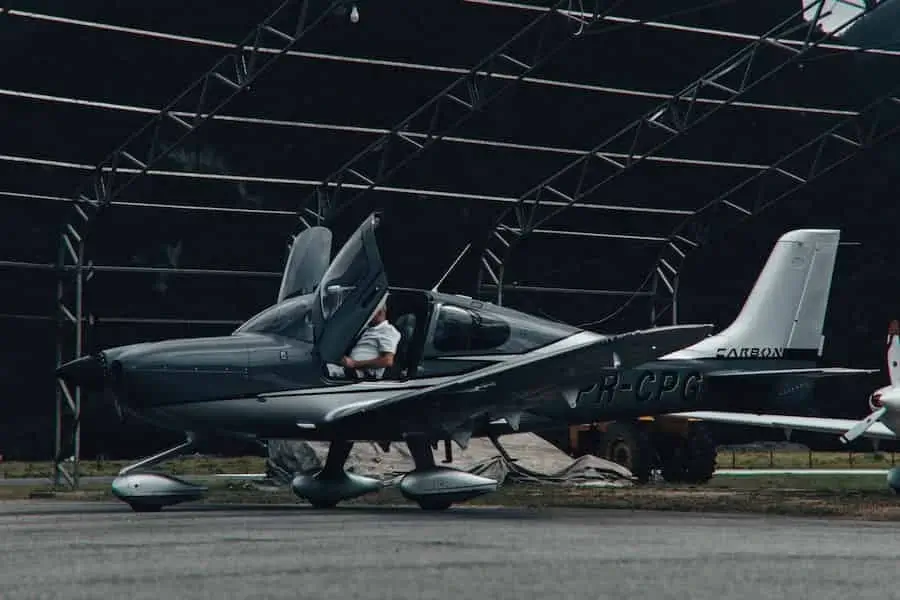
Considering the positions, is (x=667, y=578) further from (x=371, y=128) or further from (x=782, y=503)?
(x=371, y=128)

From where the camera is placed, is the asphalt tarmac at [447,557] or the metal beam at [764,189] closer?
the asphalt tarmac at [447,557]

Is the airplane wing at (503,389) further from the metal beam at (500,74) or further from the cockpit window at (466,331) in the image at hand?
the metal beam at (500,74)

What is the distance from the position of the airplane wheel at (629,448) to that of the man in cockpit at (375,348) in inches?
361

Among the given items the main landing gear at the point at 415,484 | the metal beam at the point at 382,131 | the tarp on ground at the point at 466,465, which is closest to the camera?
the main landing gear at the point at 415,484

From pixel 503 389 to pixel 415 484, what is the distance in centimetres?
122

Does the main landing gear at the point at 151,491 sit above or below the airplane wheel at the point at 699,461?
above

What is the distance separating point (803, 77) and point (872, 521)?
55.9ft

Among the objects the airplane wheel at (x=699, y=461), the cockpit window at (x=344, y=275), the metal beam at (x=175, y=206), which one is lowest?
the airplane wheel at (x=699, y=461)

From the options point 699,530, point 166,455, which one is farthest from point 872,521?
point 166,455

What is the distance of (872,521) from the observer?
12.8m

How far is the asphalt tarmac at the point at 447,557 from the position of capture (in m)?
6.93

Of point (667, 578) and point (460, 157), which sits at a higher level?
point (460, 157)

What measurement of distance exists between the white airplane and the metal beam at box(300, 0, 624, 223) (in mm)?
5728

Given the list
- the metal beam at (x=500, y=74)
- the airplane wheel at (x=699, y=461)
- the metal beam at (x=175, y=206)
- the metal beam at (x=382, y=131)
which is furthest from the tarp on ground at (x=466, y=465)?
the metal beam at (x=500, y=74)
